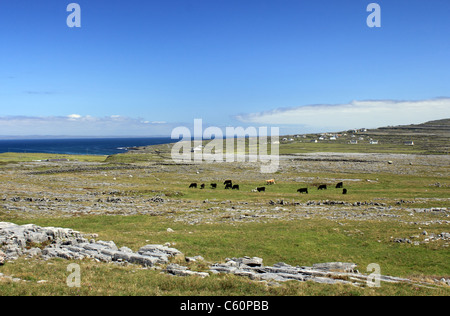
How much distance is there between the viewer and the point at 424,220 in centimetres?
3055

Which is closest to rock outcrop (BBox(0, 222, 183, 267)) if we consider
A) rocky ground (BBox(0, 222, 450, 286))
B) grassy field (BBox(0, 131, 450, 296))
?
rocky ground (BBox(0, 222, 450, 286))

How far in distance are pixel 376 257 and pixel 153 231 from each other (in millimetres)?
18148

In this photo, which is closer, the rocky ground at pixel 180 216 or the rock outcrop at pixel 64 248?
the rocky ground at pixel 180 216

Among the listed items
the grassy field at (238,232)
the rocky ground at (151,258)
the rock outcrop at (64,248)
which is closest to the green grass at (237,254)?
the grassy field at (238,232)

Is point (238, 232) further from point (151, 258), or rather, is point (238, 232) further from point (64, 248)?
point (64, 248)

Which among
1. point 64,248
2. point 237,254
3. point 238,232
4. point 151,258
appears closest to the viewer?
point 151,258

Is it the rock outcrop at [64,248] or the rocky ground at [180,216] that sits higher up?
the rock outcrop at [64,248]

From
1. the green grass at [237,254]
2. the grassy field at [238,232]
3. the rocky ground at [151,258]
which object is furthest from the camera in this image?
the rocky ground at [151,258]

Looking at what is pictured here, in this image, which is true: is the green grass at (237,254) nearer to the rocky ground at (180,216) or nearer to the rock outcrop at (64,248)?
the rock outcrop at (64,248)

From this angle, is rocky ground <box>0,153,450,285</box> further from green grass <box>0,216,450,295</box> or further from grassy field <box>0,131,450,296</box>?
green grass <box>0,216,450,295</box>

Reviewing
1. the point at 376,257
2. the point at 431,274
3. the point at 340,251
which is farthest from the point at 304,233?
the point at 431,274

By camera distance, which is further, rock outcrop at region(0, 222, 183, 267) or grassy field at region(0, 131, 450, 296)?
rock outcrop at region(0, 222, 183, 267)

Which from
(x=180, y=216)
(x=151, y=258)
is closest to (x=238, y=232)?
(x=180, y=216)
